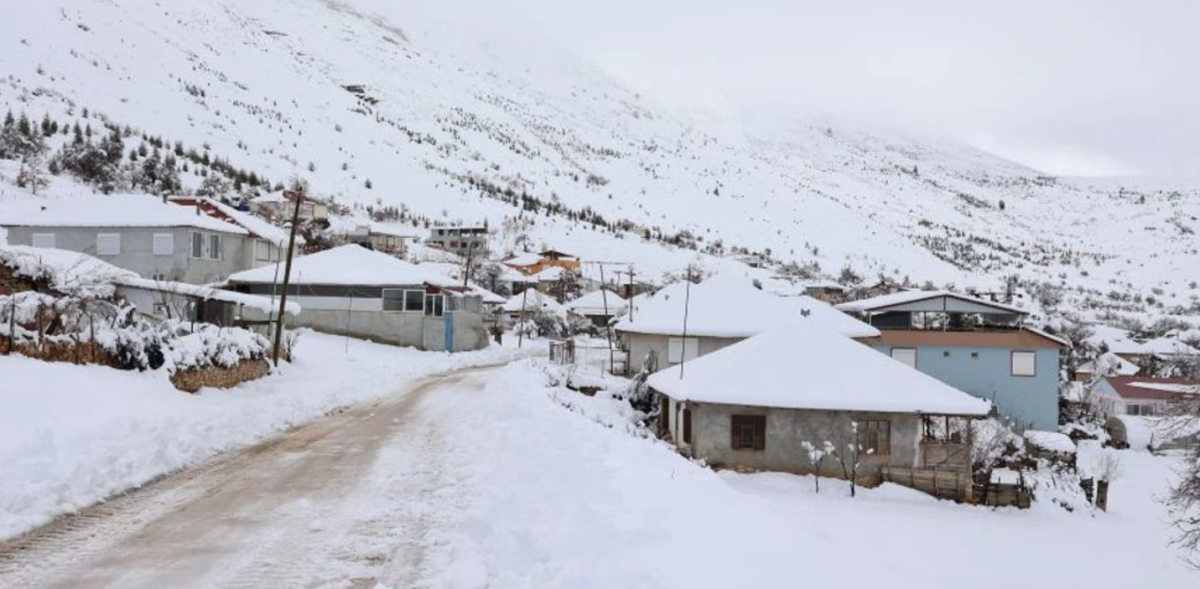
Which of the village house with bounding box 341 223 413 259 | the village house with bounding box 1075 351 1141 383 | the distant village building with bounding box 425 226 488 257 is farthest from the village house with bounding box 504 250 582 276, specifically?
the village house with bounding box 1075 351 1141 383

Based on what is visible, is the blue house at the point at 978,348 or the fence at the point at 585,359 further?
the fence at the point at 585,359

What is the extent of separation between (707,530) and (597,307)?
7544 centimetres

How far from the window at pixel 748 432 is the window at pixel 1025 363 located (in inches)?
1066

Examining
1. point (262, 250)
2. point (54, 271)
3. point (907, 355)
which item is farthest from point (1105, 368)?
point (54, 271)

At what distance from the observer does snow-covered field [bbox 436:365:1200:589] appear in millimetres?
8711

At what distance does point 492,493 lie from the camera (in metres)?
13.0

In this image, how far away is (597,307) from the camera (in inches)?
3356

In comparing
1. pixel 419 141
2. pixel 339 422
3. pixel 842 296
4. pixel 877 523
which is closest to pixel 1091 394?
pixel 842 296

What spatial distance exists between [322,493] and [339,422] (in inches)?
389

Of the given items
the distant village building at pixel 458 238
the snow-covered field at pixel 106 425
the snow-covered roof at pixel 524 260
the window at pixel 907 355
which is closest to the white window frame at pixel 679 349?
the window at pixel 907 355

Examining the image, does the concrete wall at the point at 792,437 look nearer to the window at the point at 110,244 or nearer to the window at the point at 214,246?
the window at the point at 214,246

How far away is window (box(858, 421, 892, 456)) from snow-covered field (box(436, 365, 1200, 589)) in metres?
1.19

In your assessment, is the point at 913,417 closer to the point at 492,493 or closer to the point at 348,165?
the point at 492,493

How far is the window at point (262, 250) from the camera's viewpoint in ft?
191
